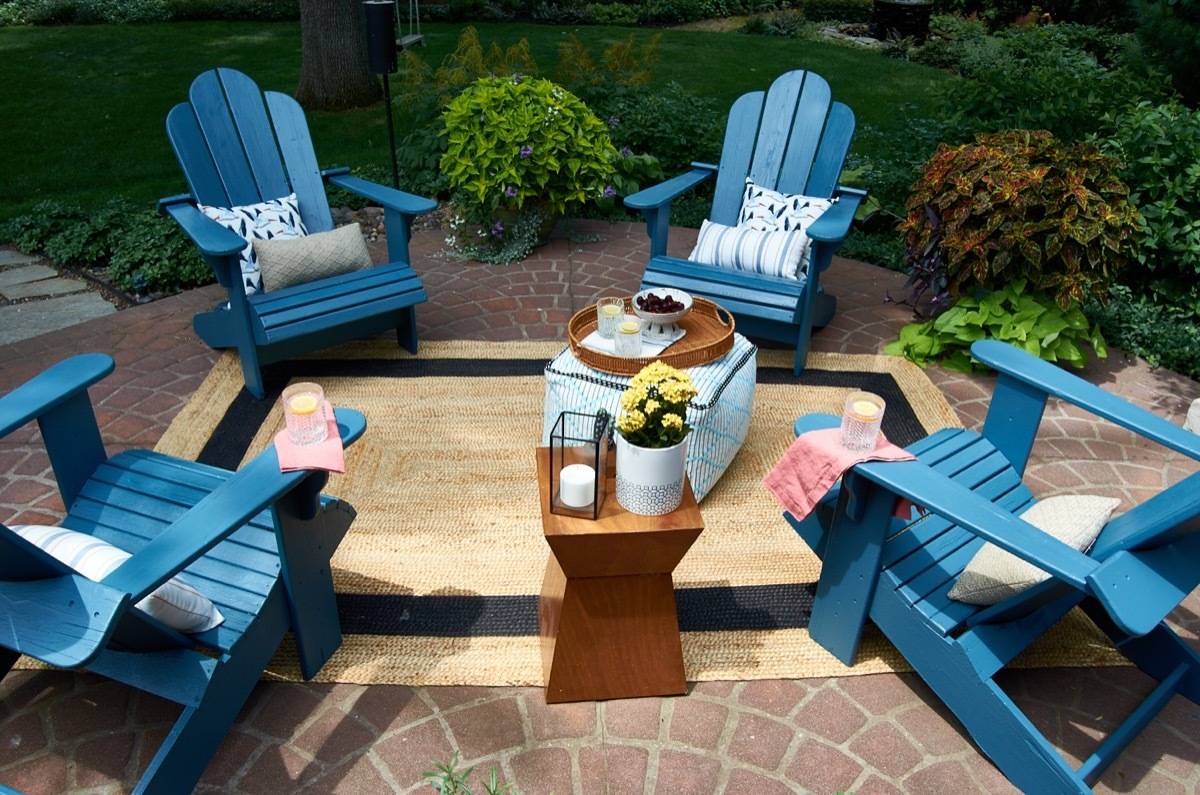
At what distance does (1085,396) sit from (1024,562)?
56 centimetres

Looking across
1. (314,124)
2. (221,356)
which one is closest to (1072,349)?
(221,356)

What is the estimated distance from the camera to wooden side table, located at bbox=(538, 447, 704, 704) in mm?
2066

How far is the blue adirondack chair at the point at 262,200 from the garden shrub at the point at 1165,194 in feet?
10.8

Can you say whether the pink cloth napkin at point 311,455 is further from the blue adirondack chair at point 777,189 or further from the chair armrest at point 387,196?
the blue adirondack chair at point 777,189

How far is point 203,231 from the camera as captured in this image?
3391 millimetres

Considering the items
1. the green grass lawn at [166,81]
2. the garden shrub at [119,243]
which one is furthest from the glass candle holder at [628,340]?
the green grass lawn at [166,81]

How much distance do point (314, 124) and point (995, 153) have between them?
5.16 m

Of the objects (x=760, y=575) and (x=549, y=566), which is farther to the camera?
(x=760, y=575)

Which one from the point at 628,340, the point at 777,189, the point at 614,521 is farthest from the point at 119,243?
the point at 614,521

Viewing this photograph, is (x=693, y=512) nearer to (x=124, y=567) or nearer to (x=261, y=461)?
(x=261, y=461)

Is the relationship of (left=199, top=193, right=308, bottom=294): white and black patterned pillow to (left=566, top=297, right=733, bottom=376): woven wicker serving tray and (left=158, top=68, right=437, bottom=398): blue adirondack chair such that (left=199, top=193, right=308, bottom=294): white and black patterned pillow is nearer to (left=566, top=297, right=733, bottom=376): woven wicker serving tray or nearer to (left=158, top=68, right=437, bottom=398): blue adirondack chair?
(left=158, top=68, right=437, bottom=398): blue adirondack chair

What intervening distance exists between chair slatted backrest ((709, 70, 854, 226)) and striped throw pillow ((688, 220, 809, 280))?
28 centimetres

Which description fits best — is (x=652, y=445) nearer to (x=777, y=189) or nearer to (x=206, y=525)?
(x=206, y=525)

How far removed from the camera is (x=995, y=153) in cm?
379
